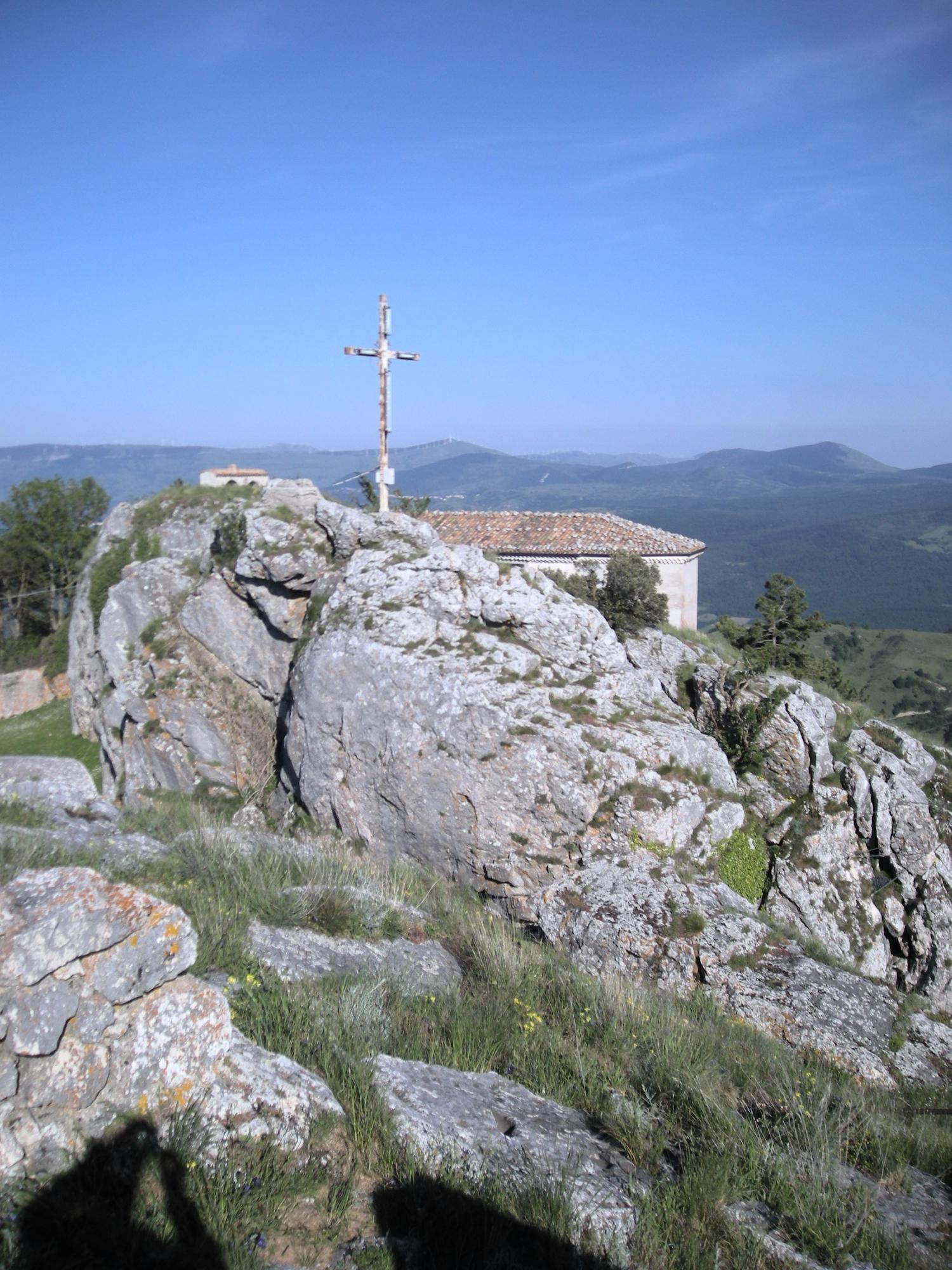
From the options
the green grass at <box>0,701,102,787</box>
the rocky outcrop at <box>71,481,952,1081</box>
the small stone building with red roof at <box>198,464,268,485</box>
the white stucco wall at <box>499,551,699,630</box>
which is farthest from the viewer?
the white stucco wall at <box>499,551,699,630</box>

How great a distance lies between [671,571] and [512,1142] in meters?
25.0

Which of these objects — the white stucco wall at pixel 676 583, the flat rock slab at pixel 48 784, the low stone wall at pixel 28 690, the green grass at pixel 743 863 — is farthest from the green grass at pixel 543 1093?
the low stone wall at pixel 28 690

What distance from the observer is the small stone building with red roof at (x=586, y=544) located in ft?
88.4

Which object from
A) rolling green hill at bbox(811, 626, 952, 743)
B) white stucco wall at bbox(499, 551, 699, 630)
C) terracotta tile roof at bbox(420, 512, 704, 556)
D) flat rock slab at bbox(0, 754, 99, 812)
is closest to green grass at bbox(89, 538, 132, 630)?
terracotta tile roof at bbox(420, 512, 704, 556)

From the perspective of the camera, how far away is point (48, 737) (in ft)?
73.8

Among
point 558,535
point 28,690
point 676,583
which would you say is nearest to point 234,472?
point 28,690

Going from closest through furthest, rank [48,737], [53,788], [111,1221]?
[111,1221]
[53,788]
[48,737]

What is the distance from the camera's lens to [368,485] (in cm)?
2866

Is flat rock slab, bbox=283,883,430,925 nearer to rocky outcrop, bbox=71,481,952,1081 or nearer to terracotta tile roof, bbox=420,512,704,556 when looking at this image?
rocky outcrop, bbox=71,481,952,1081

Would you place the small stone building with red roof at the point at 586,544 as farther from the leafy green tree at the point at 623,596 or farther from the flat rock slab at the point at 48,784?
the flat rock slab at the point at 48,784

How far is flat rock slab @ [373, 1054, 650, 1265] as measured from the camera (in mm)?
3455

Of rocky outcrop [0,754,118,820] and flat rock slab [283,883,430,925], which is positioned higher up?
rocky outcrop [0,754,118,820]

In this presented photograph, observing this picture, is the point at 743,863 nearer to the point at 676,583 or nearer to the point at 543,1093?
the point at 543,1093

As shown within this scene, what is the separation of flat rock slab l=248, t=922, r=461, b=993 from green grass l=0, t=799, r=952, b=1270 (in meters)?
0.15
